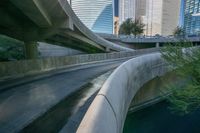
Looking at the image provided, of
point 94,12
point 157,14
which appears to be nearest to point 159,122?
point 94,12

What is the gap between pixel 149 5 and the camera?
424ft

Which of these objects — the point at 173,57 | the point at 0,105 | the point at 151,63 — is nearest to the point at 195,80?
the point at 173,57

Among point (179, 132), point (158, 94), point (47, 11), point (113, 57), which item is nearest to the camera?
point (179, 132)

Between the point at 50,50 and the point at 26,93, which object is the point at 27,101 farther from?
the point at 50,50

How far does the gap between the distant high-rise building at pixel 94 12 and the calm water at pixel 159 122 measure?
217 ft

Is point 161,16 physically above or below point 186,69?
above

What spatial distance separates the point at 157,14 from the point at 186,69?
117617mm

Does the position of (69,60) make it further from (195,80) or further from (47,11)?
(195,80)

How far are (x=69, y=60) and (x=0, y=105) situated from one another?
15702mm

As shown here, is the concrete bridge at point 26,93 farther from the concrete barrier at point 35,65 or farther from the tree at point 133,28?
the tree at point 133,28

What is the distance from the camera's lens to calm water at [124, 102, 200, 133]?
1492cm

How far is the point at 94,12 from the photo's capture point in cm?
8662

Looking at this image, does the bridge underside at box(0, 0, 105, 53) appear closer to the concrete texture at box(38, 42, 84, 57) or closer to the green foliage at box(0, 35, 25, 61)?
the green foliage at box(0, 35, 25, 61)

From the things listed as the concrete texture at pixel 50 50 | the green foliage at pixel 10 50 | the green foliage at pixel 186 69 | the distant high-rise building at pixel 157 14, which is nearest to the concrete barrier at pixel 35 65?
the green foliage at pixel 186 69
